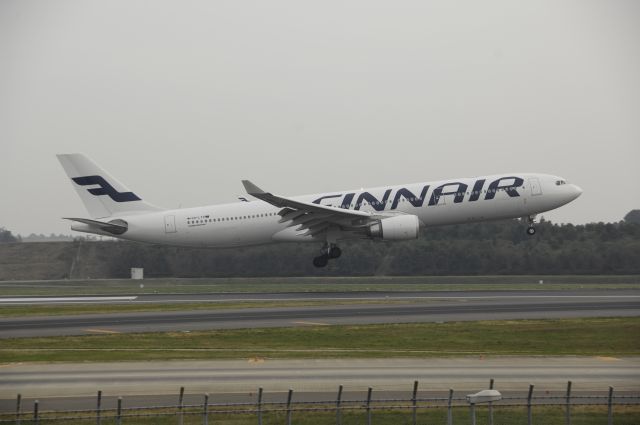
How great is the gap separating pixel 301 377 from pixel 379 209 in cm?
2832

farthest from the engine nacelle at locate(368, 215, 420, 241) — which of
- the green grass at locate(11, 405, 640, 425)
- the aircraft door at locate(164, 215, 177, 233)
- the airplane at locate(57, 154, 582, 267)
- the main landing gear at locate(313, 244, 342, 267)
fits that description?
the green grass at locate(11, 405, 640, 425)

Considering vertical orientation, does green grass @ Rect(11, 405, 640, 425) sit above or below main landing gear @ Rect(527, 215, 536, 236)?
below

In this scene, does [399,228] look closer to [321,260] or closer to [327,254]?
[327,254]

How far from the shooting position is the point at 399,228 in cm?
4709

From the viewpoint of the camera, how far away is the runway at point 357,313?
33812 mm

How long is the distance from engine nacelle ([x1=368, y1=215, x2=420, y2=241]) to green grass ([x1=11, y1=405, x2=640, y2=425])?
92.1 ft

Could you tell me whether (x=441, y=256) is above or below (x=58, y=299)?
above

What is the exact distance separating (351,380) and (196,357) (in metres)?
6.43

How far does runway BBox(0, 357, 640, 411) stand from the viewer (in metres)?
20.2

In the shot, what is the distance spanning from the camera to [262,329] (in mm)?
32156

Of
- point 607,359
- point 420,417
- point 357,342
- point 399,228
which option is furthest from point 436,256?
point 420,417

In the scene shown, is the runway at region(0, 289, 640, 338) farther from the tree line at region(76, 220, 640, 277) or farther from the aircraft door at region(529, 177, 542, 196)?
the tree line at region(76, 220, 640, 277)

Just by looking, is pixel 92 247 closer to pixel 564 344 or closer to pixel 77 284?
pixel 77 284

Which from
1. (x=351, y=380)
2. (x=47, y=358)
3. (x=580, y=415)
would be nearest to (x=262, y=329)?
(x=47, y=358)
